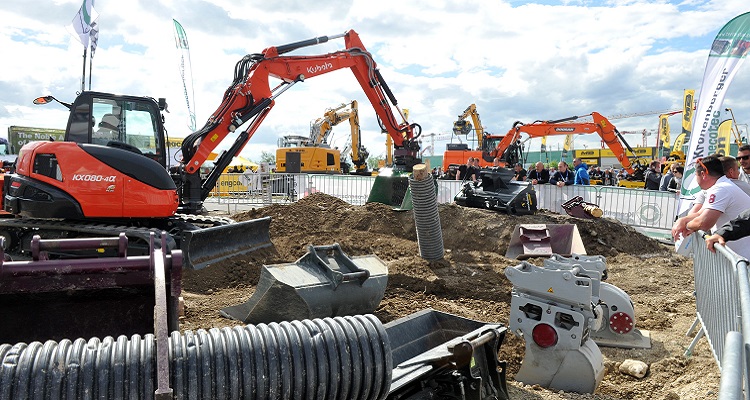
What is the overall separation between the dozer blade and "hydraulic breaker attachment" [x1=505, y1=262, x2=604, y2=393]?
4.34 m

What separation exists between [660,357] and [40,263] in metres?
4.75

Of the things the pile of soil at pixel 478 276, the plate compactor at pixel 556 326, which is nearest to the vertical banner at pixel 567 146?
the pile of soil at pixel 478 276

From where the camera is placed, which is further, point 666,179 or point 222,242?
point 666,179

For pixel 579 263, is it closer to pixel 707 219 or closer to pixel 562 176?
pixel 707 219

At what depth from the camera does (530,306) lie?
4.14 metres

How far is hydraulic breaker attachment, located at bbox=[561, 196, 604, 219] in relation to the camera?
36.0 ft

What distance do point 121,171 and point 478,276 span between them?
4.75 m

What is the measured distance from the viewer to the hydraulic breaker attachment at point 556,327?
395 centimetres

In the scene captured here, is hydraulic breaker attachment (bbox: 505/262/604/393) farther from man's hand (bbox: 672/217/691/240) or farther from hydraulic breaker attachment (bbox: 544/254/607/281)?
man's hand (bbox: 672/217/691/240)

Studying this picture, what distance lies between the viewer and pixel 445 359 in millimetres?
2934

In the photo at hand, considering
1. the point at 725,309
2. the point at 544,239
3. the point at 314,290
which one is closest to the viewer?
the point at 725,309

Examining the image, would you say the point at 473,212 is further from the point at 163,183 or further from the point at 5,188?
the point at 5,188

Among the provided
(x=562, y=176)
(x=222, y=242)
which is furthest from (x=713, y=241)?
(x=562, y=176)

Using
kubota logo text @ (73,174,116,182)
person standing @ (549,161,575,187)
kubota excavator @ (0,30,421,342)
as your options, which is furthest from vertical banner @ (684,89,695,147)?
kubota logo text @ (73,174,116,182)
